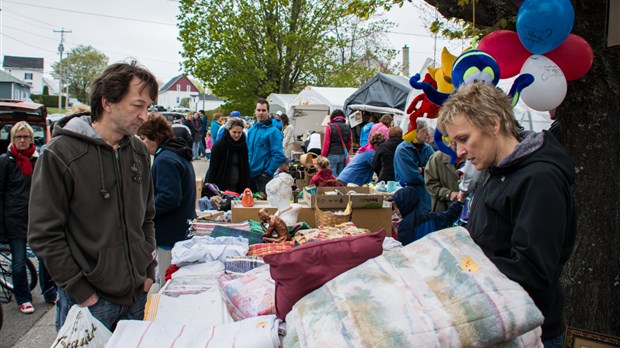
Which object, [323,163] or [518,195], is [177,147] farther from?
[518,195]

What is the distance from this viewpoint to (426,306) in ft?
5.58

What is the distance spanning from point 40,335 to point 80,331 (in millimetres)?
2844

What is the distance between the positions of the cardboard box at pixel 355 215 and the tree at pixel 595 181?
5.11 feet

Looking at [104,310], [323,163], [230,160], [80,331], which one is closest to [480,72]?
[104,310]

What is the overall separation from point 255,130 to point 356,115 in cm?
629

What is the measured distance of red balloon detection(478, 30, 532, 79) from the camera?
3.26 m

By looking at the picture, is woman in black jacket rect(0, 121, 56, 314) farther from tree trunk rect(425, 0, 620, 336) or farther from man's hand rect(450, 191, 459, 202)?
tree trunk rect(425, 0, 620, 336)

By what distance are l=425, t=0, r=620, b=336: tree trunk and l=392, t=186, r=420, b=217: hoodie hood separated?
1.40 metres

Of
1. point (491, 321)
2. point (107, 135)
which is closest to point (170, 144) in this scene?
point (107, 135)

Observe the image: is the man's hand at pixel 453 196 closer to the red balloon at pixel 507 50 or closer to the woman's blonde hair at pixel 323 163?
the woman's blonde hair at pixel 323 163

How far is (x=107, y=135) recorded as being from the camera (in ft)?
8.02

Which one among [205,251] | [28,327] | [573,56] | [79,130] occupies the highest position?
[573,56]

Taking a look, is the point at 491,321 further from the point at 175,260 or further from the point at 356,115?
the point at 356,115

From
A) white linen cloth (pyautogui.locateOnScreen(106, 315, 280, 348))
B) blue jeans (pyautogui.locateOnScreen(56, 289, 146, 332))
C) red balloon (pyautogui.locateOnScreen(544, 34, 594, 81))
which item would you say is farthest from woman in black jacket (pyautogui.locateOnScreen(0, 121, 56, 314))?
red balloon (pyautogui.locateOnScreen(544, 34, 594, 81))
